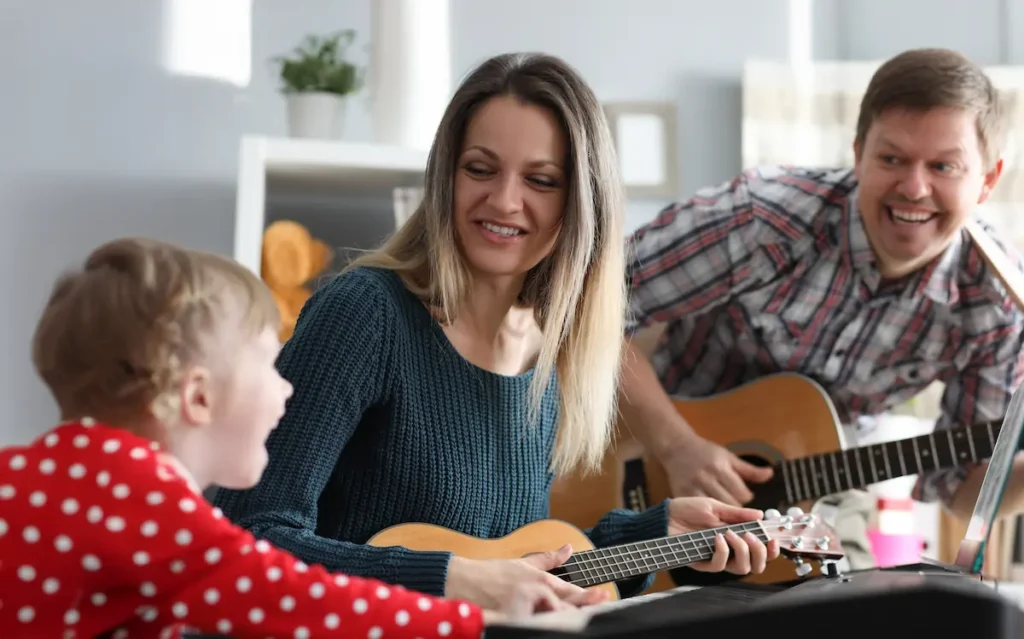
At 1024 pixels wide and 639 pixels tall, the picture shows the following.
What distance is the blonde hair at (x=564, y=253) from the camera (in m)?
1.45

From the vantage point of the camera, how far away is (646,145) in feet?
9.48

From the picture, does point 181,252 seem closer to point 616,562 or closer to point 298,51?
point 616,562

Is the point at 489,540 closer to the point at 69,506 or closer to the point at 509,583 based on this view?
the point at 509,583

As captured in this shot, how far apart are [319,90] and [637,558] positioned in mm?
1297

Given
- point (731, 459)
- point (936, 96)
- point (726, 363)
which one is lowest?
point (731, 459)

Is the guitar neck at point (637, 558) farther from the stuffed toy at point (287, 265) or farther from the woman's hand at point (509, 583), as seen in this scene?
the stuffed toy at point (287, 265)

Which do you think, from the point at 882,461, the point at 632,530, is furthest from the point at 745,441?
the point at 632,530

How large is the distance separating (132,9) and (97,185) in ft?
1.22

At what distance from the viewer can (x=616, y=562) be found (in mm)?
1362

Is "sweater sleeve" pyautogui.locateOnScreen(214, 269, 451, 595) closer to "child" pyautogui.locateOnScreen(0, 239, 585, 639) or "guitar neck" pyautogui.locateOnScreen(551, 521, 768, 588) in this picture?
"guitar neck" pyautogui.locateOnScreen(551, 521, 768, 588)

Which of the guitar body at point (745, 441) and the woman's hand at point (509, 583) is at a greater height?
the woman's hand at point (509, 583)

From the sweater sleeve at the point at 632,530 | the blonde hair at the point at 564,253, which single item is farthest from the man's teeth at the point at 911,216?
Result: the sweater sleeve at the point at 632,530

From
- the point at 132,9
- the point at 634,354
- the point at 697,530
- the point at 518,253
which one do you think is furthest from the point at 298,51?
the point at 697,530

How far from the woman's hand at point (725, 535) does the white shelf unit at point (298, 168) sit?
0.93 meters
